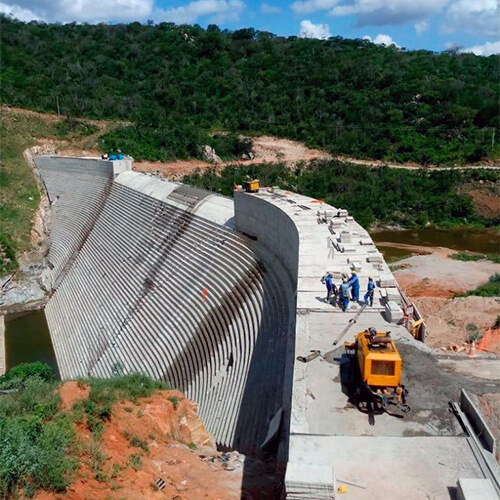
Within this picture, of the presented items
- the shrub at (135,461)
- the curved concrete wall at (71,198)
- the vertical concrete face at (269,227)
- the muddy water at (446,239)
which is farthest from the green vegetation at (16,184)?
the muddy water at (446,239)

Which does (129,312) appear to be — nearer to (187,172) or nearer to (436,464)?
(436,464)

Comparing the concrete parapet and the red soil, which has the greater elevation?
the concrete parapet

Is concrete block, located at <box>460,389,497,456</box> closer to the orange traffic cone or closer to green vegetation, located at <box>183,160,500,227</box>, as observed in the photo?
the orange traffic cone

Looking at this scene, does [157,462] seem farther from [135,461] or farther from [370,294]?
[370,294]

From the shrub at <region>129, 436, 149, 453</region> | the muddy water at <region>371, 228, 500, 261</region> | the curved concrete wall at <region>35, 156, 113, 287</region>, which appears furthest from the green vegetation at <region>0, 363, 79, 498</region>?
the muddy water at <region>371, 228, 500, 261</region>

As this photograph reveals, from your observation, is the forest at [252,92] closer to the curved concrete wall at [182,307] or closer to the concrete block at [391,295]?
the curved concrete wall at [182,307]

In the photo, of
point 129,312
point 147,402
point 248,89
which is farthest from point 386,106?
point 147,402
